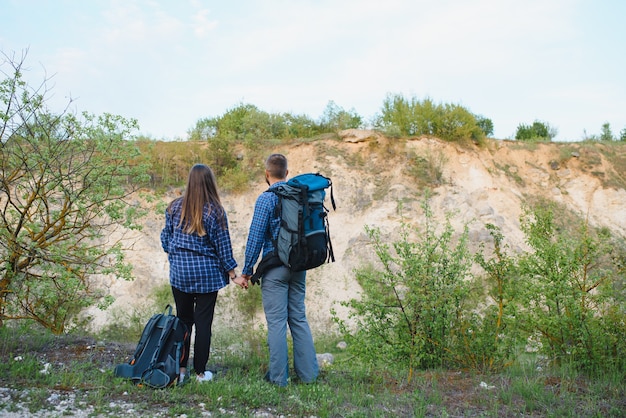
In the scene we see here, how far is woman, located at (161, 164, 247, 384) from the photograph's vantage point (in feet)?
14.7

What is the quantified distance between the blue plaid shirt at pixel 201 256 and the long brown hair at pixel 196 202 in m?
0.04

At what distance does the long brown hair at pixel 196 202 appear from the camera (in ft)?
14.7

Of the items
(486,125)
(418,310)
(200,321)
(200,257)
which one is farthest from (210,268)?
(486,125)

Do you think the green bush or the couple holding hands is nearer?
the couple holding hands

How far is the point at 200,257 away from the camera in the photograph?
4523 mm

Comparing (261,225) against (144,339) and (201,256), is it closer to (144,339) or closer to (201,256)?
(201,256)

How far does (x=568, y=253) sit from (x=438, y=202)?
11929 millimetres

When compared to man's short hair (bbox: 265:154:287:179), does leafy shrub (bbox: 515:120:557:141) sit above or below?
above

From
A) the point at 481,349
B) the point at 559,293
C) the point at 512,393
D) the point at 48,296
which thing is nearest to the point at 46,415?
the point at 48,296

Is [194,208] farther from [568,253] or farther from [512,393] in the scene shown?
[568,253]

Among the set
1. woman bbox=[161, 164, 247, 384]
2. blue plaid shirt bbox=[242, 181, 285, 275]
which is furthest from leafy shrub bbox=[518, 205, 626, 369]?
woman bbox=[161, 164, 247, 384]

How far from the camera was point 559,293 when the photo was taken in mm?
4801

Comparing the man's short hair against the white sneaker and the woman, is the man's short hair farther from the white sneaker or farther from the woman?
the white sneaker

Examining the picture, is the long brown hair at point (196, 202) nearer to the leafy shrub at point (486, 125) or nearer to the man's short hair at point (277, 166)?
the man's short hair at point (277, 166)
